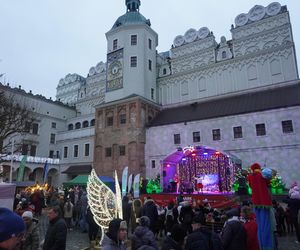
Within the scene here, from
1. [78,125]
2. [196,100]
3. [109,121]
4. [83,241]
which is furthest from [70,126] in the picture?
[83,241]

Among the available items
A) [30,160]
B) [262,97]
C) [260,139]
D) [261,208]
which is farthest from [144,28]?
[261,208]

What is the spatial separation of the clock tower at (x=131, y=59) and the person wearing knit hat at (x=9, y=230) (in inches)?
1291

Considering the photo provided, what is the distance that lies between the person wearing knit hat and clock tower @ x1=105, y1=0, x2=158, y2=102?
3280cm

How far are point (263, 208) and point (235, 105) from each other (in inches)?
857

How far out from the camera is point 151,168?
100ft

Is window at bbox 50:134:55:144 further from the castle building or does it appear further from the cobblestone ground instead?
the cobblestone ground

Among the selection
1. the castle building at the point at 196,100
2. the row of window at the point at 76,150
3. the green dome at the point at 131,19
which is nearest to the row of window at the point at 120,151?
the castle building at the point at 196,100

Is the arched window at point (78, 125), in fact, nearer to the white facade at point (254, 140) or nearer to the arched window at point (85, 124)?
the arched window at point (85, 124)

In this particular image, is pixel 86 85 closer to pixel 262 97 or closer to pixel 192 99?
pixel 192 99

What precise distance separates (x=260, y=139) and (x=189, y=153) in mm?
7206

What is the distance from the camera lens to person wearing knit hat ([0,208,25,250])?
2023 millimetres

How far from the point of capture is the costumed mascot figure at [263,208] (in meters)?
7.34

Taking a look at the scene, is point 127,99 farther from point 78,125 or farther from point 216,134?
point 78,125

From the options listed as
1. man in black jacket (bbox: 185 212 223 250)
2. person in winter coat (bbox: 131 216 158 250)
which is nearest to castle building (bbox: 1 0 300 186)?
person in winter coat (bbox: 131 216 158 250)
